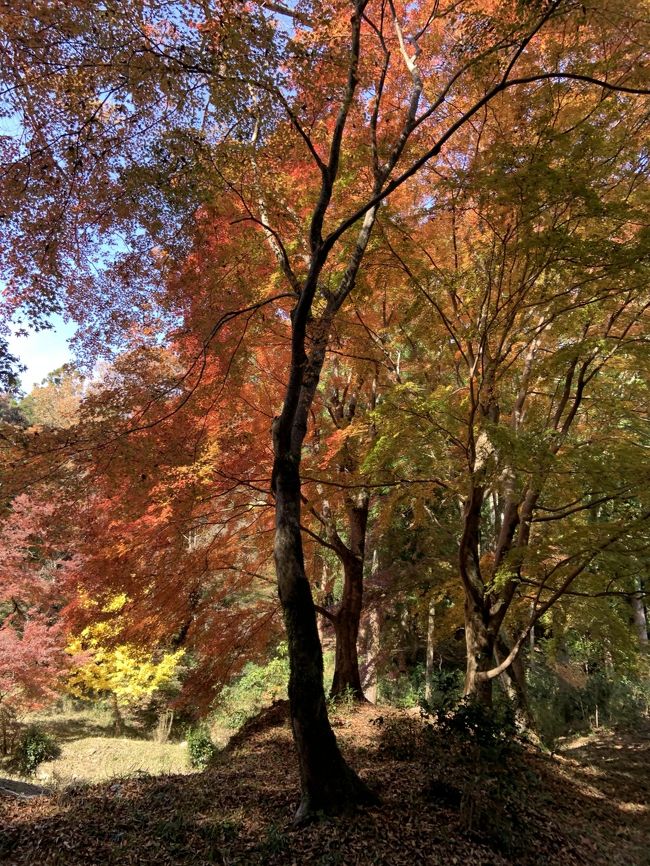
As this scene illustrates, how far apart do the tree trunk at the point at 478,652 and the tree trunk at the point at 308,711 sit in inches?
113

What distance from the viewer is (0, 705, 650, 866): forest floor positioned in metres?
3.39

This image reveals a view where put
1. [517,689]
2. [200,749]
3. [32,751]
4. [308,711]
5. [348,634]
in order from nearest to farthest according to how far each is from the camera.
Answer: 1. [308,711]
2. [348,634]
3. [517,689]
4. [200,749]
5. [32,751]

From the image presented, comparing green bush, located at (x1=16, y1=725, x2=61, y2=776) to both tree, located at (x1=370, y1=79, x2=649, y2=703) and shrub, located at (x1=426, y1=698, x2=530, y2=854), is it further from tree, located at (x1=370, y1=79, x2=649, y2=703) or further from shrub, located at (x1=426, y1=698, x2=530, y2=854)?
shrub, located at (x1=426, y1=698, x2=530, y2=854)

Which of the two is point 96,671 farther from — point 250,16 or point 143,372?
point 250,16

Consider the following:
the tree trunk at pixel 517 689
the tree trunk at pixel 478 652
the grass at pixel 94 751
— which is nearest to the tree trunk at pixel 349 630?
the tree trunk at pixel 517 689

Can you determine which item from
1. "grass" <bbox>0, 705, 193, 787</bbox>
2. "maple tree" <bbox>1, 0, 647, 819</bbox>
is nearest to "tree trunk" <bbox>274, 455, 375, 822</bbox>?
"maple tree" <bbox>1, 0, 647, 819</bbox>

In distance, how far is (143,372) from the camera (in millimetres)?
5703

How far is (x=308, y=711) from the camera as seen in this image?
3.87 m

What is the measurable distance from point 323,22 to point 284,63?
0.66m

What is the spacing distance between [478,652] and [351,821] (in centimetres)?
338

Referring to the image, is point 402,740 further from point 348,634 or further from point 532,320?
point 532,320

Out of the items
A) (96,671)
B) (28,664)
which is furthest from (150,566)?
(96,671)

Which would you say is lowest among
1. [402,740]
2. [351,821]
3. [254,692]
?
[254,692]

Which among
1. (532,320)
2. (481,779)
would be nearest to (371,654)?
(481,779)
